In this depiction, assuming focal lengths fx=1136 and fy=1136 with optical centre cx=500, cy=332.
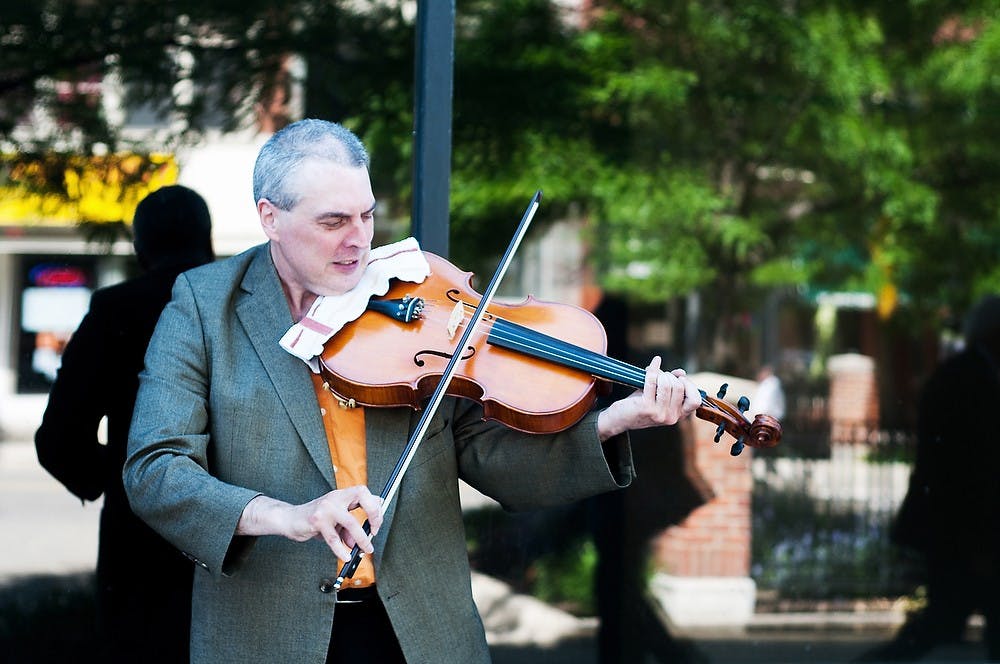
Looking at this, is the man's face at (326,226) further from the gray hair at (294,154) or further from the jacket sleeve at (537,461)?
the jacket sleeve at (537,461)

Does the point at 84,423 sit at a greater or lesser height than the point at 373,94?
lesser

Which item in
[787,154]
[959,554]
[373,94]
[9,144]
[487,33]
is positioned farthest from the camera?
[787,154]

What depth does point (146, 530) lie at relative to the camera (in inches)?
103

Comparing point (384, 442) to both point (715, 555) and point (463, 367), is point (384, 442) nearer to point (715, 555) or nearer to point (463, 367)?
point (463, 367)

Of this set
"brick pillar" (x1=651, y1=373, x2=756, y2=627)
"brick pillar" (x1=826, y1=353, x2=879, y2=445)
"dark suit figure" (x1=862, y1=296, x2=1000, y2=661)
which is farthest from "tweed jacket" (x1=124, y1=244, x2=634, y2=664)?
"brick pillar" (x1=826, y1=353, x2=879, y2=445)

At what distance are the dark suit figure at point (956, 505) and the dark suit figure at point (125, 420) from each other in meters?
3.22

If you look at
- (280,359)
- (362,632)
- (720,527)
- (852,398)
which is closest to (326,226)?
(280,359)

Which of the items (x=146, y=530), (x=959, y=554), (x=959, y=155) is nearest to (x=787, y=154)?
(x=959, y=155)

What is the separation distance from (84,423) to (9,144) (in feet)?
5.85

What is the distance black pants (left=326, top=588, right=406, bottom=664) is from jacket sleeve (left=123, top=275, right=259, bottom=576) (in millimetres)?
219

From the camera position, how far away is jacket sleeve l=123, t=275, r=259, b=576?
1643 millimetres

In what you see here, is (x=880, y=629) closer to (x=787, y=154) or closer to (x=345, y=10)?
(x=787, y=154)

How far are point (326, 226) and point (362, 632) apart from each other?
0.65 meters

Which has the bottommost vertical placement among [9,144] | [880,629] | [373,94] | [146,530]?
[880,629]
